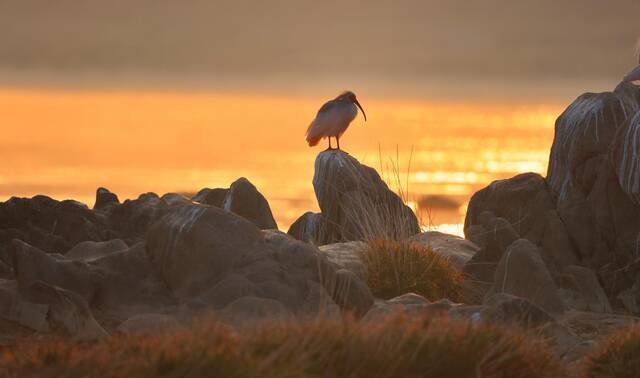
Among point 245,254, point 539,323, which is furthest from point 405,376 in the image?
point 245,254

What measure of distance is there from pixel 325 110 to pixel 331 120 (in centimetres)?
48

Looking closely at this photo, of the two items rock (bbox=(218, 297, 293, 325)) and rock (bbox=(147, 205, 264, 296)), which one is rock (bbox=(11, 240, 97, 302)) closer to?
rock (bbox=(147, 205, 264, 296))

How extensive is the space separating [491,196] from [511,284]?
6.28m

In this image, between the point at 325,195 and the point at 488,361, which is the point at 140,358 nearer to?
the point at 488,361

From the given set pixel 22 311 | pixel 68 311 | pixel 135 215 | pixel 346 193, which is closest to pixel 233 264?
pixel 68 311

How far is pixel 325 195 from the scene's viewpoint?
82.6 feet

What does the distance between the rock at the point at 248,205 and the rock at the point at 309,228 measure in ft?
3.62

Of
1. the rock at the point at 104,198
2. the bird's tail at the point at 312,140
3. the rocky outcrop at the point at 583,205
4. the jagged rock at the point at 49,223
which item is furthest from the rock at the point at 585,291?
the rock at the point at 104,198

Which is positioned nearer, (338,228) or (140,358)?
(140,358)

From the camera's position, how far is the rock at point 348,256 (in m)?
19.4

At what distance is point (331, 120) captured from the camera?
87.8 feet

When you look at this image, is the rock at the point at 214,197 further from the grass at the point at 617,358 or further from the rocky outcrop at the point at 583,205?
the grass at the point at 617,358

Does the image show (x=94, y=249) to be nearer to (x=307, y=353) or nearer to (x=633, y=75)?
(x=307, y=353)

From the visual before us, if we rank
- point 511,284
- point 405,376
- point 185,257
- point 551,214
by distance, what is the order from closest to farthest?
point 405,376 → point 185,257 → point 511,284 → point 551,214
